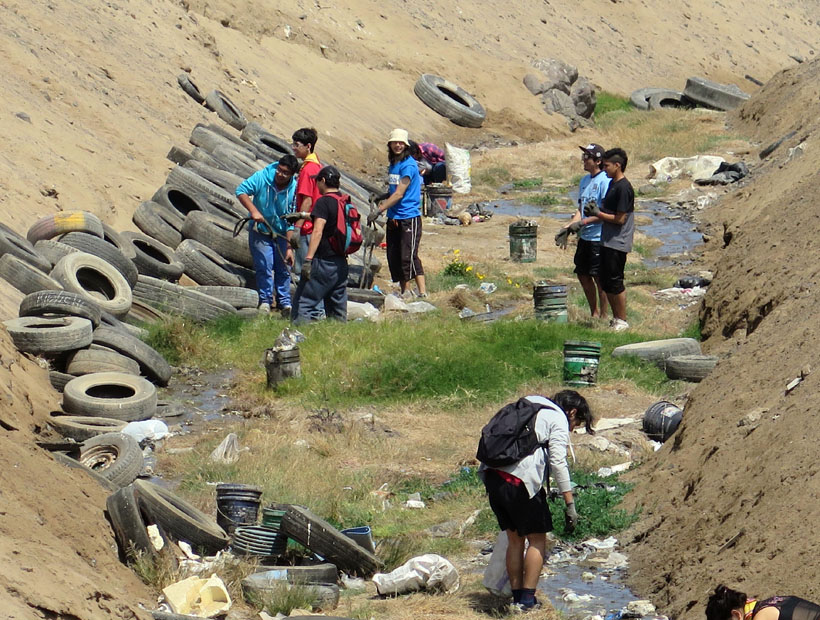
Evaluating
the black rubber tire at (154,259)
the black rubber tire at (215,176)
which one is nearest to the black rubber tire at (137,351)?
the black rubber tire at (154,259)

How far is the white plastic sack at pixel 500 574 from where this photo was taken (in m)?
6.98

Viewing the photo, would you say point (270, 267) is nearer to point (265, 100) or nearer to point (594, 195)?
point (594, 195)

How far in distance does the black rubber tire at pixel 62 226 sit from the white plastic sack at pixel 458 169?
11.0 meters

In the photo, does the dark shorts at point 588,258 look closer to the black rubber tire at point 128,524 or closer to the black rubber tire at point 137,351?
the black rubber tire at point 137,351

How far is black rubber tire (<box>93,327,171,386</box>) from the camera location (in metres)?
11.6

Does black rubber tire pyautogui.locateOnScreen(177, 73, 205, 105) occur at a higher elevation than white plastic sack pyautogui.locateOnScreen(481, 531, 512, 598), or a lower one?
higher

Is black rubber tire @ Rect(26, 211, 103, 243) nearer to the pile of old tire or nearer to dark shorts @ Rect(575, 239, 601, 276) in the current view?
dark shorts @ Rect(575, 239, 601, 276)

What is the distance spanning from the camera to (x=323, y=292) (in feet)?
41.3

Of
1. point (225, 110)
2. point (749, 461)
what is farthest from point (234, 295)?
point (225, 110)

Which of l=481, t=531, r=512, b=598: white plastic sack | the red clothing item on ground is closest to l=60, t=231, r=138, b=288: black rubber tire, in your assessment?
the red clothing item on ground

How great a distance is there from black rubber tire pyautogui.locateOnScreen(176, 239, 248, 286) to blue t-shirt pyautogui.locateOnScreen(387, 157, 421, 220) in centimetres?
216

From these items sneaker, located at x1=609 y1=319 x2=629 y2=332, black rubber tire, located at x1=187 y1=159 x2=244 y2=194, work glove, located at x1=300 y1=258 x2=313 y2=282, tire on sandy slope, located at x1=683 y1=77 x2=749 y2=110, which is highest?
tire on sandy slope, located at x1=683 y1=77 x2=749 y2=110

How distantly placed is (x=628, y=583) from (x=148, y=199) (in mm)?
11297

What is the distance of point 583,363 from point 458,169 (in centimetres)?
1317
